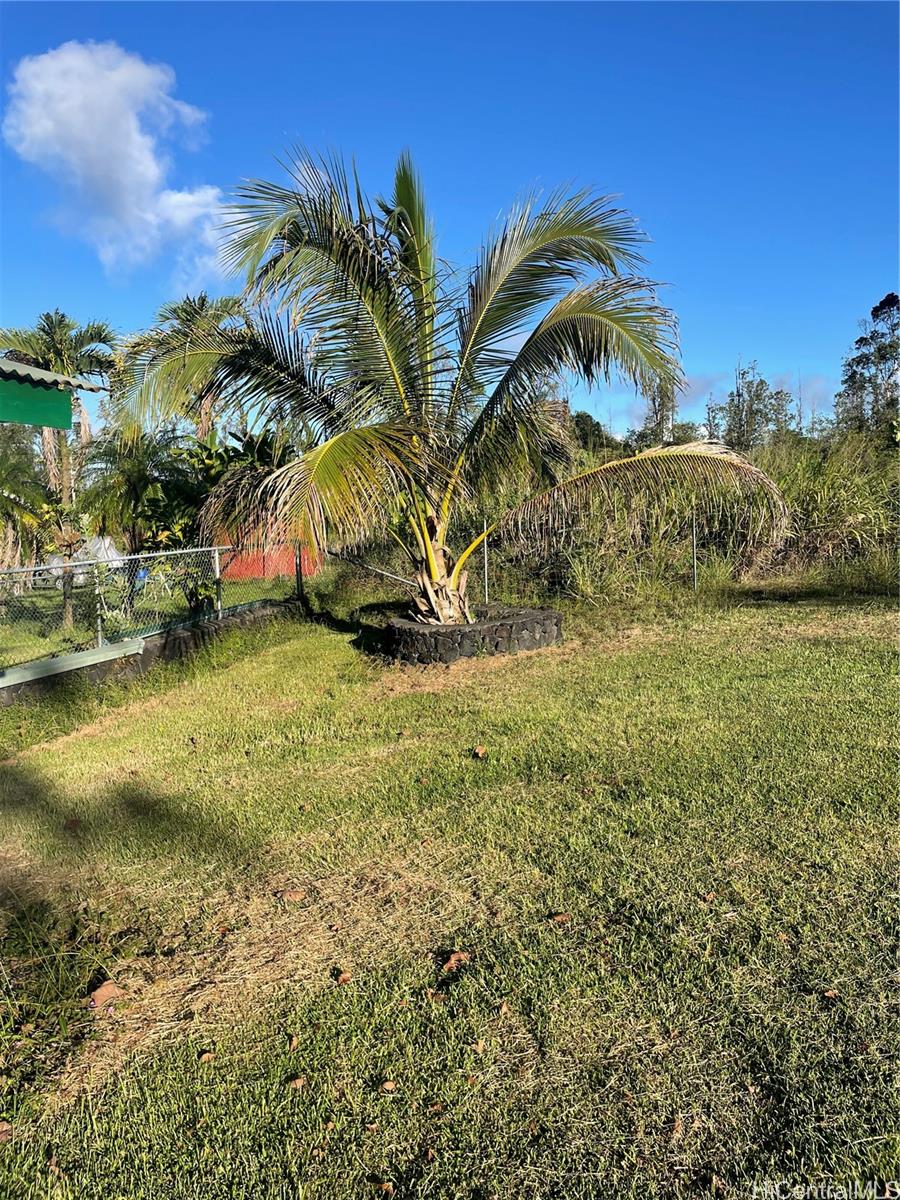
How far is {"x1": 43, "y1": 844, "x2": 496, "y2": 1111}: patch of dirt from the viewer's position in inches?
91.4

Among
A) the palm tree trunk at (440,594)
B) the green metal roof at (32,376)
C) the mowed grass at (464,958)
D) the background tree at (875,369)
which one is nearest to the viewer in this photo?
the mowed grass at (464,958)

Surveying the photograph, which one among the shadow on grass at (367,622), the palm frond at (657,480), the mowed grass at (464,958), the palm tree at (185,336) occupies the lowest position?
the mowed grass at (464,958)

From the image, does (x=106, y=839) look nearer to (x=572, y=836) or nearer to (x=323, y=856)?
(x=323, y=856)

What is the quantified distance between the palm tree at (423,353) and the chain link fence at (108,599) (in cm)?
133

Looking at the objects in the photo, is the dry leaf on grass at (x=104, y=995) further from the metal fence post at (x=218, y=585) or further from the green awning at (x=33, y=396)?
the metal fence post at (x=218, y=585)

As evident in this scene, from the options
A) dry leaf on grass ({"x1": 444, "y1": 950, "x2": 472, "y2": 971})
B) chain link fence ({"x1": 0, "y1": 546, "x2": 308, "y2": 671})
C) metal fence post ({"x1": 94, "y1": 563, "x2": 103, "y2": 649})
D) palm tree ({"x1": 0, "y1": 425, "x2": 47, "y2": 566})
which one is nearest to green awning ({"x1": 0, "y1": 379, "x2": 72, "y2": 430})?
dry leaf on grass ({"x1": 444, "y1": 950, "x2": 472, "y2": 971})

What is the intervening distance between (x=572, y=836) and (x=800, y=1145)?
1.65 metres

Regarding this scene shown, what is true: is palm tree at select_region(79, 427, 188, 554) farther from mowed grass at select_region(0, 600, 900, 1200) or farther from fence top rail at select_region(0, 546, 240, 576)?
mowed grass at select_region(0, 600, 900, 1200)

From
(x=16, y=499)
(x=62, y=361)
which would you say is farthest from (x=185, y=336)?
(x=62, y=361)

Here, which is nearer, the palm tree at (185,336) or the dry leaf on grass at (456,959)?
the dry leaf on grass at (456,959)

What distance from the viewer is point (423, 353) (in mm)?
6906

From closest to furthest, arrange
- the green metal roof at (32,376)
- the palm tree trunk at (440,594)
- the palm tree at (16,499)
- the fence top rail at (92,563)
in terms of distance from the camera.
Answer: the green metal roof at (32,376) → the fence top rail at (92,563) → the palm tree trunk at (440,594) → the palm tree at (16,499)

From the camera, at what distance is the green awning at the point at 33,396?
116 inches

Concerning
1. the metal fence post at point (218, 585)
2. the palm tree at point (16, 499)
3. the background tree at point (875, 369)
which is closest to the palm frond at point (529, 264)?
the metal fence post at point (218, 585)
